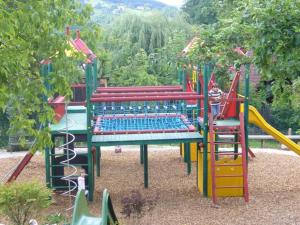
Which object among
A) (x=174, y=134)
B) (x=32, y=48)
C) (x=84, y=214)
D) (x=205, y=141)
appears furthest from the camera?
(x=174, y=134)

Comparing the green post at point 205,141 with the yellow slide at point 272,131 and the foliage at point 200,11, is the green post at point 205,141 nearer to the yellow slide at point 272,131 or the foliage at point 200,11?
the yellow slide at point 272,131

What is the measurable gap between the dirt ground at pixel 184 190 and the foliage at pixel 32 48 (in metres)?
2.94

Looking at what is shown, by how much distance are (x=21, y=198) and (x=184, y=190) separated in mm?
4239

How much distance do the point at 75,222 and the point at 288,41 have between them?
2.83 m

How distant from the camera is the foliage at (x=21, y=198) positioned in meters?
6.11

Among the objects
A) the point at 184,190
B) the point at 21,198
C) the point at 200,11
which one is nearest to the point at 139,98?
the point at 184,190

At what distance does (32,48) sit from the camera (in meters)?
4.89

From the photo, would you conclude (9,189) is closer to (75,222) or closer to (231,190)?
(75,222)

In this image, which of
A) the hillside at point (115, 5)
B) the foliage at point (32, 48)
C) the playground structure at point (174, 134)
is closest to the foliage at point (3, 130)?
the playground structure at point (174, 134)

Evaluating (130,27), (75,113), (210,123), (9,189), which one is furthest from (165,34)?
(9,189)

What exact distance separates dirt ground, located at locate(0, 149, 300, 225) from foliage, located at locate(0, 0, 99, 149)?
2.94m

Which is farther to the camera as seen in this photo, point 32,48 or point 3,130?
point 3,130

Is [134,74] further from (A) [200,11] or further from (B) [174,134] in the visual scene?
(A) [200,11]

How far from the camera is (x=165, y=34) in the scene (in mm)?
21484
